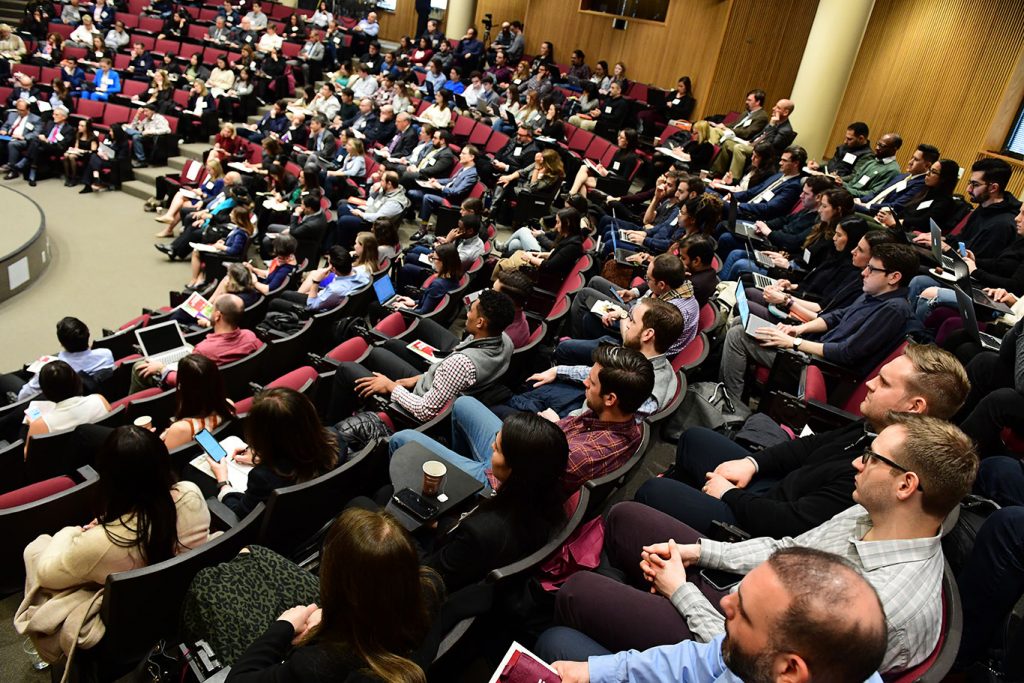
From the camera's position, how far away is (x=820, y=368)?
345 cm

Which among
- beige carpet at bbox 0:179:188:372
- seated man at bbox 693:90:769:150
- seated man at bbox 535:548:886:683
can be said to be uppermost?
seated man at bbox 693:90:769:150

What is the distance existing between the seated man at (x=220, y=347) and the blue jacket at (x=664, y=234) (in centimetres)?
311

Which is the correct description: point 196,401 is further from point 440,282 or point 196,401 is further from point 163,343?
point 440,282

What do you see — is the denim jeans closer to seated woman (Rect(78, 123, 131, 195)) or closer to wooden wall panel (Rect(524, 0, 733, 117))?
seated woman (Rect(78, 123, 131, 195))

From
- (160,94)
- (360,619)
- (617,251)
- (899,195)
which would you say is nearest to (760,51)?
(899,195)

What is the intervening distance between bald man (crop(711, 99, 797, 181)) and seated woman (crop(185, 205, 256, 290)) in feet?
Result: 16.6

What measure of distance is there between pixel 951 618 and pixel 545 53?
1230 cm

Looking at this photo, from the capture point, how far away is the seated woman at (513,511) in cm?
196

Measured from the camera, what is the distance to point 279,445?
2.37 meters

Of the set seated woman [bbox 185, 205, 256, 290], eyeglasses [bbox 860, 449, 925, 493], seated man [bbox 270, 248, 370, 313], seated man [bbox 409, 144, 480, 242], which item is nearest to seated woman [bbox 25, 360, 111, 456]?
seated man [bbox 270, 248, 370, 313]

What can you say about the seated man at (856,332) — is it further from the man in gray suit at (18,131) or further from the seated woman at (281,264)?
the man in gray suit at (18,131)

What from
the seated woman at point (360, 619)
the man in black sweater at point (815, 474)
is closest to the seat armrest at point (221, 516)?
the seated woman at point (360, 619)

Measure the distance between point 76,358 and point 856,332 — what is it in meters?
4.26

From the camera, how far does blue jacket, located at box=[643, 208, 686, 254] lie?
5.46 meters
